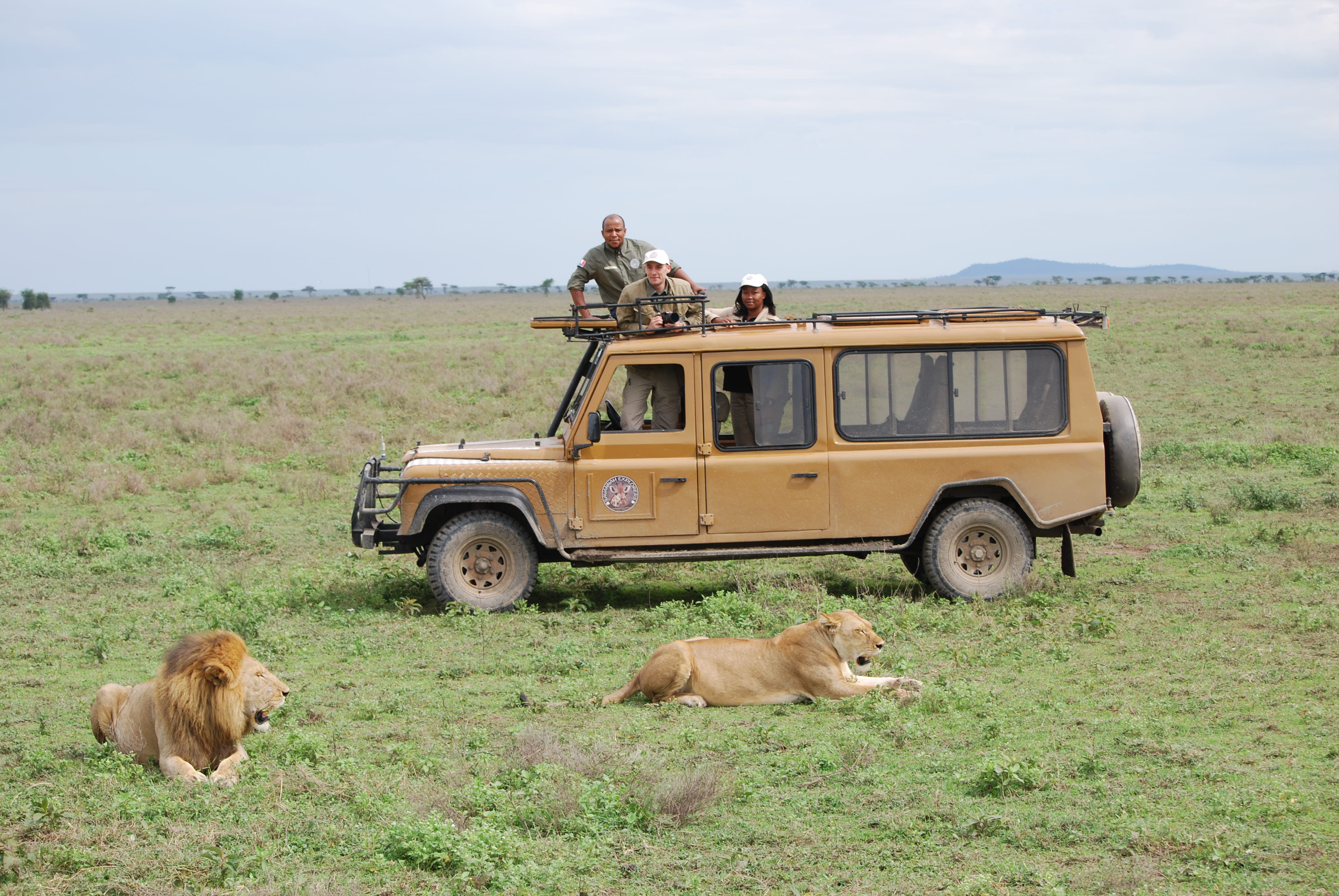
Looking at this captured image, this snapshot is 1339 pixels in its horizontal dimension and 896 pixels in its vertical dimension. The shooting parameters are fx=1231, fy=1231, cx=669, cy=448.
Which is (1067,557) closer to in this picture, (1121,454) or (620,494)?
(1121,454)

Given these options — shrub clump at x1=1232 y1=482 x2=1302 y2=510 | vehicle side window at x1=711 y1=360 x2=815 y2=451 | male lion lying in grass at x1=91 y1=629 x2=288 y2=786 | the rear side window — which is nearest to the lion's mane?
male lion lying in grass at x1=91 y1=629 x2=288 y2=786

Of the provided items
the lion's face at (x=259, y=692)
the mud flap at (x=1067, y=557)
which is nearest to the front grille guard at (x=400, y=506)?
the lion's face at (x=259, y=692)

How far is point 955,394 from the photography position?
9.52 m

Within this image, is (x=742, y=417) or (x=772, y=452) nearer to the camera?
(x=772, y=452)

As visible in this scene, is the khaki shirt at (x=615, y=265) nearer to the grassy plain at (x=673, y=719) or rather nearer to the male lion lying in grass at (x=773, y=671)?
the grassy plain at (x=673, y=719)

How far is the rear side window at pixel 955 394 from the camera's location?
9.48 meters

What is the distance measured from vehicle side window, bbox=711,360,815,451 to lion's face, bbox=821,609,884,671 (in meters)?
2.39

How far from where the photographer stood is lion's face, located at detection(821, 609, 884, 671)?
7227 millimetres

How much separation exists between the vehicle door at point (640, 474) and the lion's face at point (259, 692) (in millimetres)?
3639

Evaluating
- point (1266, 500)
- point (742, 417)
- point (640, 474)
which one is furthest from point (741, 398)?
point (1266, 500)

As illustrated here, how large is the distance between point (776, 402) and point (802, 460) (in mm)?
494

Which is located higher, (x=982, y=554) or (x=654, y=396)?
(x=654, y=396)

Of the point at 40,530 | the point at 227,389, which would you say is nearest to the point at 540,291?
the point at 227,389

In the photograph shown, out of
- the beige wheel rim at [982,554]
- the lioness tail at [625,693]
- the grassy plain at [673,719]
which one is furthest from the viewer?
the beige wheel rim at [982,554]
